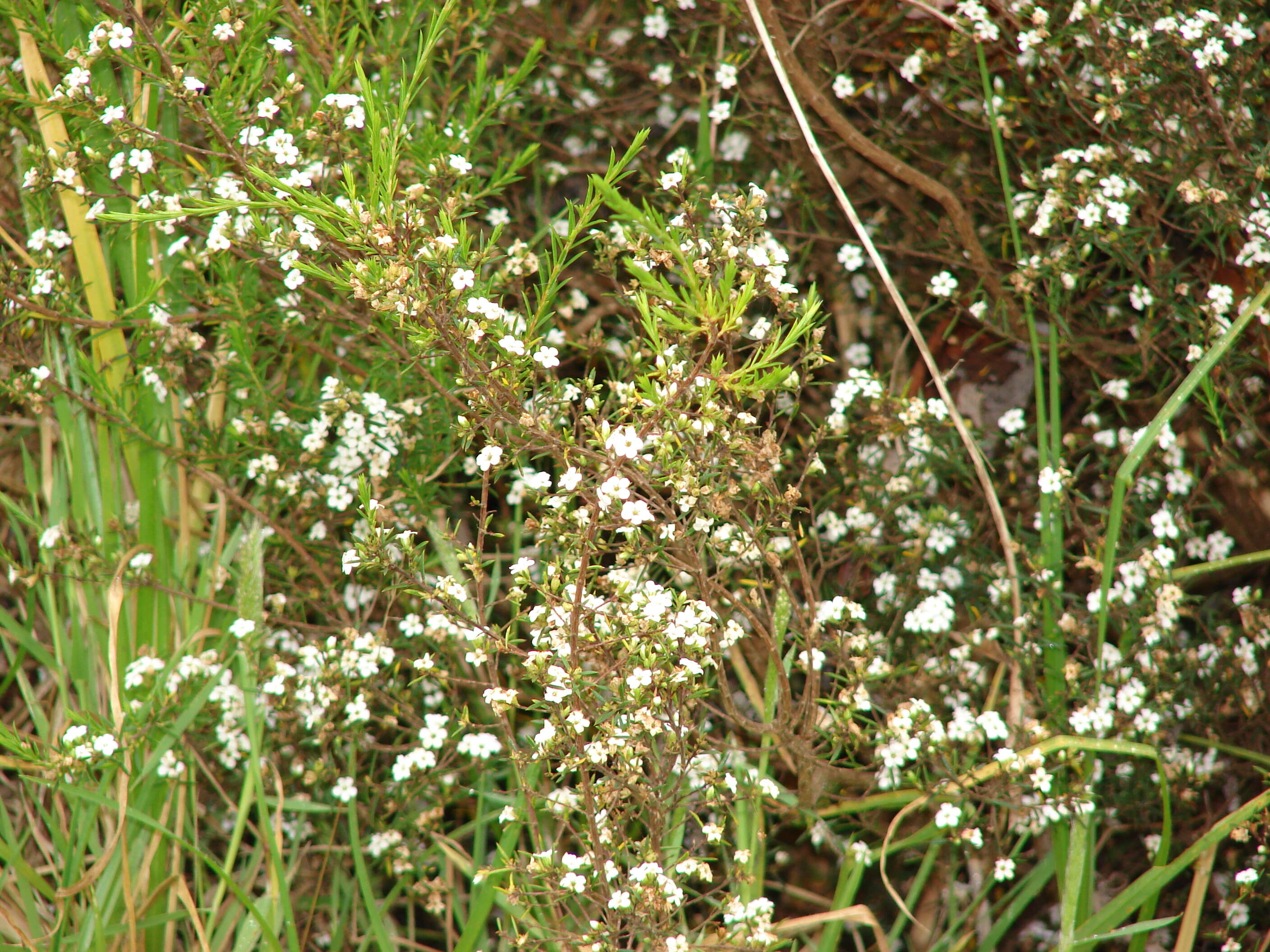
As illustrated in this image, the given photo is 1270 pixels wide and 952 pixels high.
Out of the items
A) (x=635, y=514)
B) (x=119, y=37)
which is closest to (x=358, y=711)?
(x=635, y=514)

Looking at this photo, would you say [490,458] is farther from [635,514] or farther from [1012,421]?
[1012,421]

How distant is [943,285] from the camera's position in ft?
8.20

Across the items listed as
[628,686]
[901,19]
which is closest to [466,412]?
[628,686]

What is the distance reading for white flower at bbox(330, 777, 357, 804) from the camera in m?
2.23

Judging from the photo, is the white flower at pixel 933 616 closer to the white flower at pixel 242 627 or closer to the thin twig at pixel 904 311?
the thin twig at pixel 904 311

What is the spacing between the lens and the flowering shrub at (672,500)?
1956 millimetres

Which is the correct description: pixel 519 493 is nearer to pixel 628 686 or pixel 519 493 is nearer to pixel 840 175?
pixel 628 686

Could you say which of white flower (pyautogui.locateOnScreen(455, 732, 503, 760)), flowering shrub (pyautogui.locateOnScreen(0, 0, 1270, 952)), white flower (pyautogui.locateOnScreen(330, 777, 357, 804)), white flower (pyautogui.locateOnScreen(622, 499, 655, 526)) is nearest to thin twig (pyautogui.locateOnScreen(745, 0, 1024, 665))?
flowering shrub (pyautogui.locateOnScreen(0, 0, 1270, 952))

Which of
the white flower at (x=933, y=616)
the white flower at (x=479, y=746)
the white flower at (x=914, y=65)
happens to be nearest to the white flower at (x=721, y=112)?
the white flower at (x=914, y=65)

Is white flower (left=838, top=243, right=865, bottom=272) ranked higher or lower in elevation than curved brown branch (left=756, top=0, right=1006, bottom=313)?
lower

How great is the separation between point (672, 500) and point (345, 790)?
1071mm

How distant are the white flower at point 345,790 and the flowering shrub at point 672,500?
2.0 inches

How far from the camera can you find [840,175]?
9.01 ft

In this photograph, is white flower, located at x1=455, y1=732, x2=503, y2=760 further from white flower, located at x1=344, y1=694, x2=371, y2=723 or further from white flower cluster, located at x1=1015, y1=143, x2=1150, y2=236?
white flower cluster, located at x1=1015, y1=143, x2=1150, y2=236
